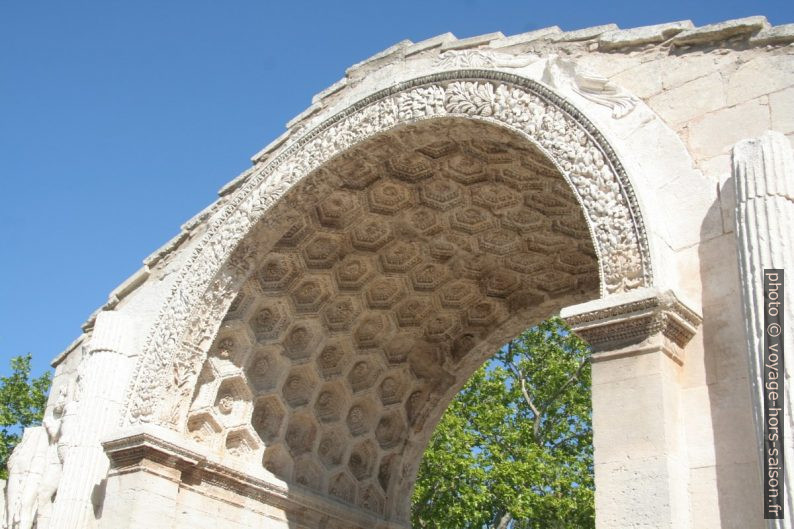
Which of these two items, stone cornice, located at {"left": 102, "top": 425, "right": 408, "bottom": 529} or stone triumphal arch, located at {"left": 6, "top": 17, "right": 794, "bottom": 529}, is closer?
stone triumphal arch, located at {"left": 6, "top": 17, "right": 794, "bottom": 529}

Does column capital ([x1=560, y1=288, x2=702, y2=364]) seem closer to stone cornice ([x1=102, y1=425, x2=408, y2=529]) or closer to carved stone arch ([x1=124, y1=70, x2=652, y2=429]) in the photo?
carved stone arch ([x1=124, y1=70, x2=652, y2=429])

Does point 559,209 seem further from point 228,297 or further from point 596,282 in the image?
point 228,297

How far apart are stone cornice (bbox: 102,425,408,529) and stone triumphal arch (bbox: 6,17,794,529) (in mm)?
29

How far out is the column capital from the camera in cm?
587

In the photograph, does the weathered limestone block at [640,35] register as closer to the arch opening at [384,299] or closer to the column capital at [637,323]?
the arch opening at [384,299]

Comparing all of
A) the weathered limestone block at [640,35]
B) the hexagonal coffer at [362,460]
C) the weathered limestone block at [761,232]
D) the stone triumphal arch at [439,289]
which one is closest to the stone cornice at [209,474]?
the stone triumphal arch at [439,289]

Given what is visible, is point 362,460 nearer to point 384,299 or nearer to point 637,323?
point 384,299

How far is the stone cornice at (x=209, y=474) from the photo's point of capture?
9.02 metres

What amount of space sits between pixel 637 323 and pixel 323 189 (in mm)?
3964

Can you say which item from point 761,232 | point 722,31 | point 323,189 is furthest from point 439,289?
point 761,232

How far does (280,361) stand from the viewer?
1045 cm

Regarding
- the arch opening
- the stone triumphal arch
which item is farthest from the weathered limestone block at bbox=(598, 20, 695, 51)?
the arch opening

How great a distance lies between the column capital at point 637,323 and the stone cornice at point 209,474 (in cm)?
457

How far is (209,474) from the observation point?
970 cm
